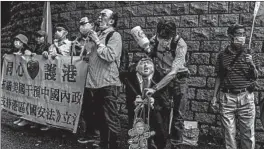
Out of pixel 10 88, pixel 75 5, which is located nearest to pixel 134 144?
pixel 10 88

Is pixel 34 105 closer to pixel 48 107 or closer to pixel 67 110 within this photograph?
pixel 48 107

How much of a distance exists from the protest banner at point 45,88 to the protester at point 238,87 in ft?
7.36

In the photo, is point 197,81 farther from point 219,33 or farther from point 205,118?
point 219,33

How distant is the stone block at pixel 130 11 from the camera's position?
22.9 ft

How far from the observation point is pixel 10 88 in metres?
7.27

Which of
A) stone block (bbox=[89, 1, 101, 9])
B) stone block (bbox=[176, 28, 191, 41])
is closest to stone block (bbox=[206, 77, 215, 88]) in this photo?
stone block (bbox=[176, 28, 191, 41])

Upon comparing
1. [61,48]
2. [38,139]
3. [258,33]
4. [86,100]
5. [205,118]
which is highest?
[258,33]

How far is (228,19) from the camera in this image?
5.89m

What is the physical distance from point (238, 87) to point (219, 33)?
5.03ft

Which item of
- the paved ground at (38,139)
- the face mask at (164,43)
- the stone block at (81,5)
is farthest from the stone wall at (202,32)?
the face mask at (164,43)

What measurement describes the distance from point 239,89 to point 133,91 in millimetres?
1412

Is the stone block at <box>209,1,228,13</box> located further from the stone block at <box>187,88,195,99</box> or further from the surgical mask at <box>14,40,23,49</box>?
the surgical mask at <box>14,40,23,49</box>

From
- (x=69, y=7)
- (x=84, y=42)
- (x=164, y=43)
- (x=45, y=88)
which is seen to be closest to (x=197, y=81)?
(x=164, y=43)

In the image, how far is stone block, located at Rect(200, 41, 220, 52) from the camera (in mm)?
6020
